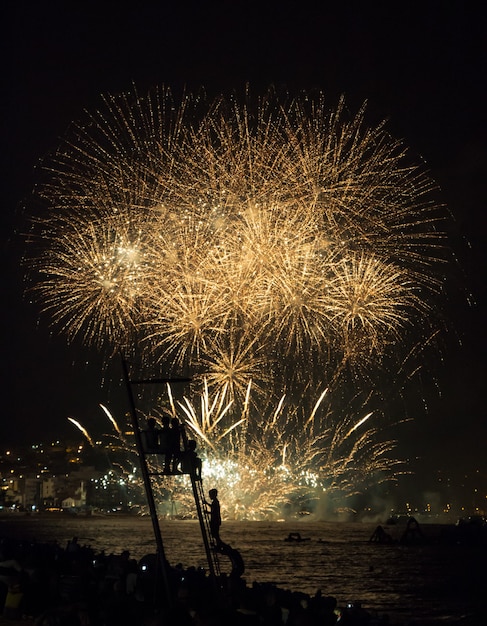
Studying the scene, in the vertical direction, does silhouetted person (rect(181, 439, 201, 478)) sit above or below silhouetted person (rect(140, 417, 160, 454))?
below

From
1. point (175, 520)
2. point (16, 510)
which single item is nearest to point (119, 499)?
point (16, 510)

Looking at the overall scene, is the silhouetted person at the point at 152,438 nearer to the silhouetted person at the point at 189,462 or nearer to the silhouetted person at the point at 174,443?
the silhouetted person at the point at 174,443

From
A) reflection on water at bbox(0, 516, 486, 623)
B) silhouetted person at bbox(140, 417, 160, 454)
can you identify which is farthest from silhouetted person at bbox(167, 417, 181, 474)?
reflection on water at bbox(0, 516, 486, 623)

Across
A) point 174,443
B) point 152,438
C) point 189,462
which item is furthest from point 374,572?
point 152,438

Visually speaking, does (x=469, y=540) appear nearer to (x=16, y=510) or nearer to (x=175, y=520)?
(x=175, y=520)

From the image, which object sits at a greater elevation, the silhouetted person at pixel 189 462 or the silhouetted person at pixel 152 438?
the silhouetted person at pixel 152 438

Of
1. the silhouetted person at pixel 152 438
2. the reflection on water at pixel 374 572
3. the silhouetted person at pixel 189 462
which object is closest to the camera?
the silhouetted person at pixel 152 438

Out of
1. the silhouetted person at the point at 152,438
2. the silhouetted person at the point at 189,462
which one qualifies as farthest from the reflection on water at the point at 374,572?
the silhouetted person at the point at 152,438

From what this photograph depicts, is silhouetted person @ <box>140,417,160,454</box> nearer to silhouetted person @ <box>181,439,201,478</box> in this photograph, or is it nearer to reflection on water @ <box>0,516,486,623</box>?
silhouetted person @ <box>181,439,201,478</box>

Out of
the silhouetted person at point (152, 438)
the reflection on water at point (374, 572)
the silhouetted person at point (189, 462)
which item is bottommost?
the reflection on water at point (374, 572)

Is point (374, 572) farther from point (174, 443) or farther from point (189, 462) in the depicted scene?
point (174, 443)

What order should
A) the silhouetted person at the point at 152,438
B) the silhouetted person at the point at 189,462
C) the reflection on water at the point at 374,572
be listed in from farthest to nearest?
the reflection on water at the point at 374,572
the silhouetted person at the point at 189,462
the silhouetted person at the point at 152,438
